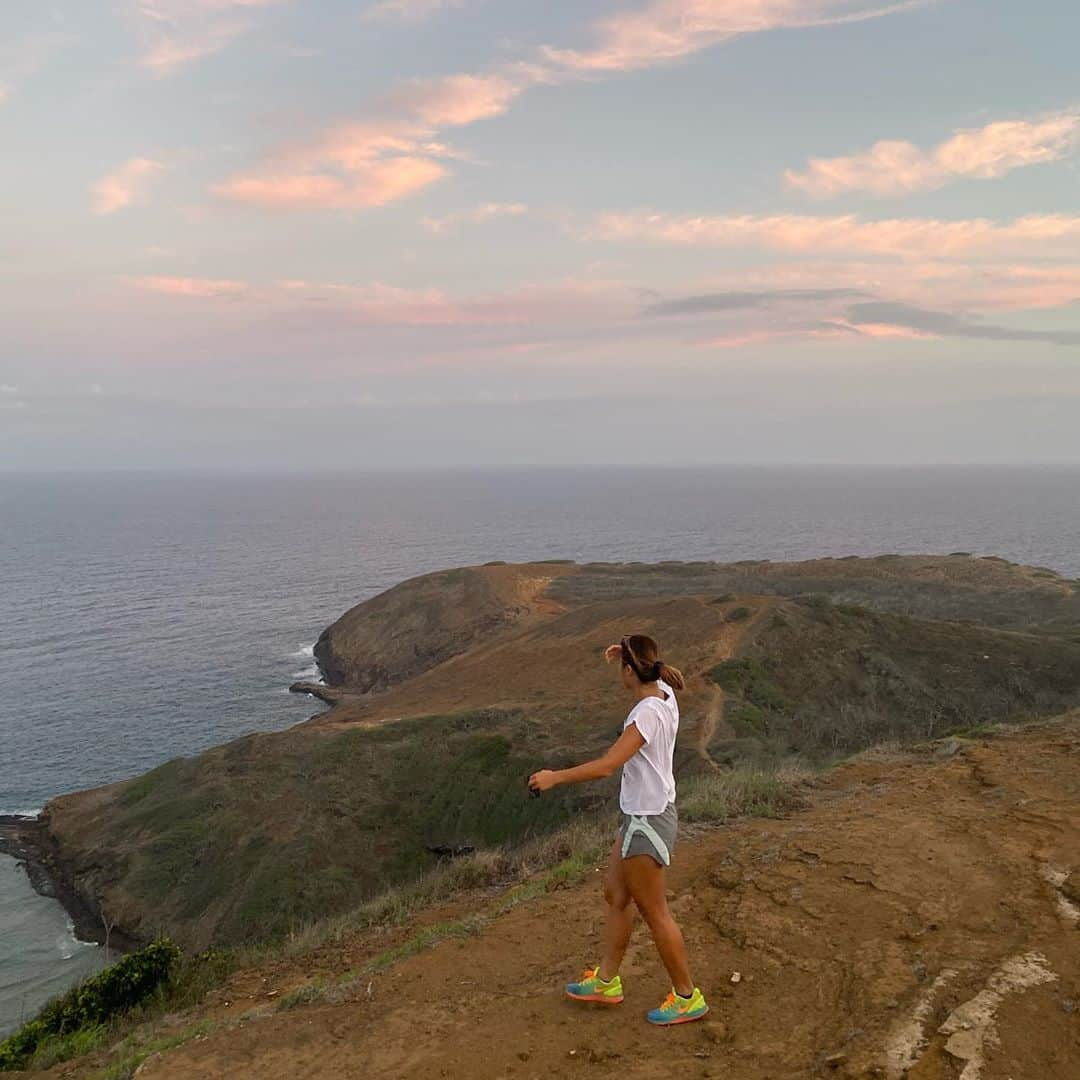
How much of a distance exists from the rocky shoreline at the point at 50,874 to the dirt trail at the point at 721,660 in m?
19.5

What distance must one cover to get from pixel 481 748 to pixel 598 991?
25.2 m

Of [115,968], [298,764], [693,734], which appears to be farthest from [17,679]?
[115,968]

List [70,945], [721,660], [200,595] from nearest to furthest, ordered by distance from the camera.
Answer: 1. [70,945]
2. [721,660]
3. [200,595]

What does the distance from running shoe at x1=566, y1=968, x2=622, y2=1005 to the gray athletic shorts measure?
123 centimetres

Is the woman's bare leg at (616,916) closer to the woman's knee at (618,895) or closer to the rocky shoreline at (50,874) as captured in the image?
the woman's knee at (618,895)

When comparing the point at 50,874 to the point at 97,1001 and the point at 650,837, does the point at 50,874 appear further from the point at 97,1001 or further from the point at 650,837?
the point at 650,837

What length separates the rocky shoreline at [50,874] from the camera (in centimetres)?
2719

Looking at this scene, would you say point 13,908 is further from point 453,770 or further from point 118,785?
point 453,770

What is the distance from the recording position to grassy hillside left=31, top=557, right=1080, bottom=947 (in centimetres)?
2669

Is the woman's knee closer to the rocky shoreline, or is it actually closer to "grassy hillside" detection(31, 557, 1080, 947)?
"grassy hillside" detection(31, 557, 1080, 947)

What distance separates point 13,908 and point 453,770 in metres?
16.4

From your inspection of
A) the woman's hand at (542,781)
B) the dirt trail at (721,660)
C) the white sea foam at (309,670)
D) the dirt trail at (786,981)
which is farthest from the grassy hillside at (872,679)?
the white sea foam at (309,670)

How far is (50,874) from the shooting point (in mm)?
31531

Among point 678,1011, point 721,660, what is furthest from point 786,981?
point 721,660
